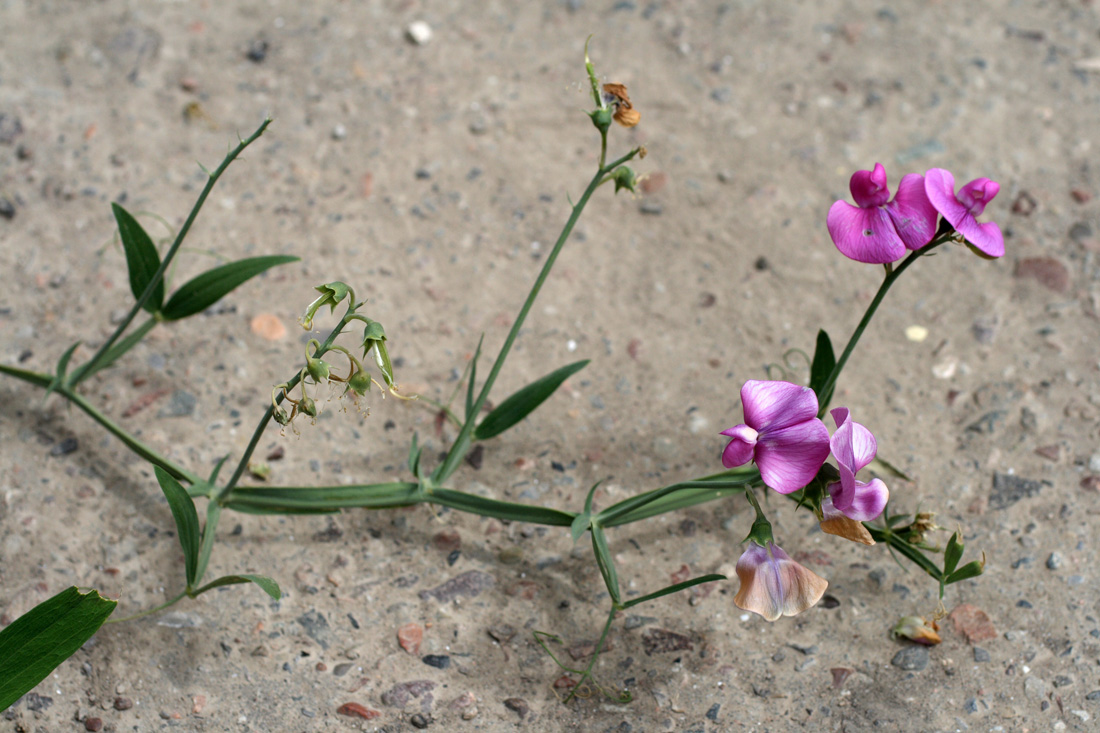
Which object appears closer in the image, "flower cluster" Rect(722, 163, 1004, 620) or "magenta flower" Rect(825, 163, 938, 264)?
"flower cluster" Rect(722, 163, 1004, 620)

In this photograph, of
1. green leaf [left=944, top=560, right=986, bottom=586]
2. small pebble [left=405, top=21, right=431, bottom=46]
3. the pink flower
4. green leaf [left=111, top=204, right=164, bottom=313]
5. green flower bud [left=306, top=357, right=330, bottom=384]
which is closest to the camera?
green flower bud [left=306, top=357, right=330, bottom=384]

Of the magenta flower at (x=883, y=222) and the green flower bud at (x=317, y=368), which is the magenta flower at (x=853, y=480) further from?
the green flower bud at (x=317, y=368)

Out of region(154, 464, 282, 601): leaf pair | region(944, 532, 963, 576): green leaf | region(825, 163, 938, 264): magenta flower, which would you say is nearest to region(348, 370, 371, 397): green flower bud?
region(154, 464, 282, 601): leaf pair

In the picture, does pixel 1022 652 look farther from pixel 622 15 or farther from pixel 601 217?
pixel 622 15

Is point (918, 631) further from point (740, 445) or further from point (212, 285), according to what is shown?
point (212, 285)

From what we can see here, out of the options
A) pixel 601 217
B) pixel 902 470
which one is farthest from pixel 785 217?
pixel 902 470

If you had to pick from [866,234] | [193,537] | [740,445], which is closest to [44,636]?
[193,537]

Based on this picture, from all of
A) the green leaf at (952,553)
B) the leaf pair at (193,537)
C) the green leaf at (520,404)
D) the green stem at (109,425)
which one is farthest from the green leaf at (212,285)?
the green leaf at (952,553)

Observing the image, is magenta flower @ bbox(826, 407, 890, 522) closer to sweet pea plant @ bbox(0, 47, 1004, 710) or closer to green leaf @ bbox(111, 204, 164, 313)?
sweet pea plant @ bbox(0, 47, 1004, 710)
